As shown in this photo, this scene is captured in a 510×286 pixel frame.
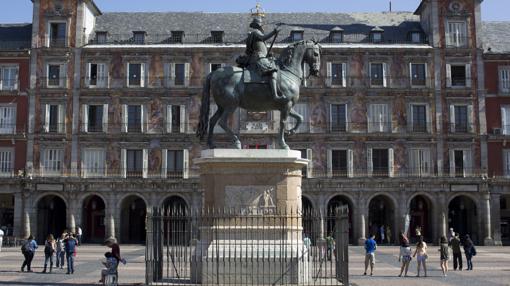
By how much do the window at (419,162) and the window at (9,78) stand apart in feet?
103

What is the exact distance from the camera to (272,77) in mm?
17531

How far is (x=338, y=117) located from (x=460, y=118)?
9.51m

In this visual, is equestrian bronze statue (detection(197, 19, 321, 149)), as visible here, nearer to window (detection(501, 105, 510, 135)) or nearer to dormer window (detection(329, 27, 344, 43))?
dormer window (detection(329, 27, 344, 43))

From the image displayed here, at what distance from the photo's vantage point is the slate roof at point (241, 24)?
55062 millimetres

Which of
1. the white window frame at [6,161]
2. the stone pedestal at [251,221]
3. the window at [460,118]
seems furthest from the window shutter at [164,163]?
the stone pedestal at [251,221]

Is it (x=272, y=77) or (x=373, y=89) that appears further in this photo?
(x=373, y=89)

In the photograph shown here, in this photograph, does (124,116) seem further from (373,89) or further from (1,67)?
(373,89)

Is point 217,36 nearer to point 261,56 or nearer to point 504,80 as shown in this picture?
point 504,80

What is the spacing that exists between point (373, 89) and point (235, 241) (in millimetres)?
38004

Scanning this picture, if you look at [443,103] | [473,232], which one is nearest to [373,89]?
[443,103]

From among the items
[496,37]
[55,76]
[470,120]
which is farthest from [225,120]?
[496,37]

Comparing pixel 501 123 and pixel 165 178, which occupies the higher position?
pixel 501 123

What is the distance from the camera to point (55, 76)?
Result: 2087 inches

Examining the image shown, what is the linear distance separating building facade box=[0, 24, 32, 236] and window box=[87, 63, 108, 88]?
4.94 metres
